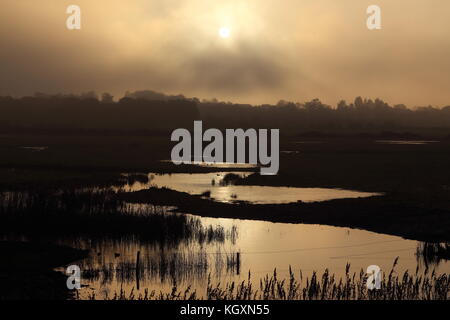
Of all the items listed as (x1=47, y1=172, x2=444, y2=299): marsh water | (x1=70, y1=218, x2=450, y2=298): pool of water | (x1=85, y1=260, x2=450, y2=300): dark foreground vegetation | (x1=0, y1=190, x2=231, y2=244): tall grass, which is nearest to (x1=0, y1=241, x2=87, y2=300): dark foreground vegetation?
(x1=47, y1=172, x2=444, y2=299): marsh water

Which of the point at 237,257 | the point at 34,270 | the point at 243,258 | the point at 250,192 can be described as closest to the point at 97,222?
the point at 34,270

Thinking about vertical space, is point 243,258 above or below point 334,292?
below

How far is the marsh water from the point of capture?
25062 millimetres

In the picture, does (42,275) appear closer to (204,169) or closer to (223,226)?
(223,226)

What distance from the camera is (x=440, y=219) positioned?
39.6 meters

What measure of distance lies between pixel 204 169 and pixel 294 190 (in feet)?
105

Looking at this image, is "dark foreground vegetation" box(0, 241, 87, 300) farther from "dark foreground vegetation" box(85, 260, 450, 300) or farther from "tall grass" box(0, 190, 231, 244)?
"tall grass" box(0, 190, 231, 244)

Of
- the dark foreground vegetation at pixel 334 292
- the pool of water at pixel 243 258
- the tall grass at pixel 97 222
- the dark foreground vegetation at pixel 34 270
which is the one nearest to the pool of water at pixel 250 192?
the tall grass at pixel 97 222

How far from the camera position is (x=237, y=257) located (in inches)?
1094

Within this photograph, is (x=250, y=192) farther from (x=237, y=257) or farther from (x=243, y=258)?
(x=237, y=257)

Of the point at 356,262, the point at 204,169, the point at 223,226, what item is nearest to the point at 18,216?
the point at 223,226

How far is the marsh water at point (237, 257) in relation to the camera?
2506 centimetres

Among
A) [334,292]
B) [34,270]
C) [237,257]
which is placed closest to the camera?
[334,292]

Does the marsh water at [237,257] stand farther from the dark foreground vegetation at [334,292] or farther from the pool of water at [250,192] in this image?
the pool of water at [250,192]
